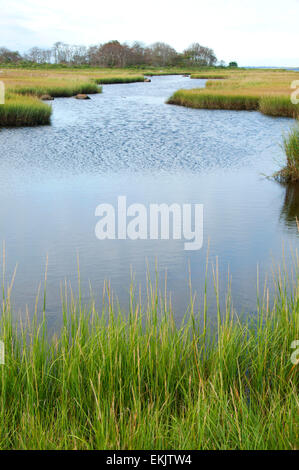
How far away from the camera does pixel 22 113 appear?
19.5 meters

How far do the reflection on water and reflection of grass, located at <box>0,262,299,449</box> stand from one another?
6.09m

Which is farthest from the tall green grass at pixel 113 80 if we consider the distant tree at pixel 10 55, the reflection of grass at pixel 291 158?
the distant tree at pixel 10 55

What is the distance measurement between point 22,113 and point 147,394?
18.0 metres

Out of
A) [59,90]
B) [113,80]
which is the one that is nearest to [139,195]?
[59,90]

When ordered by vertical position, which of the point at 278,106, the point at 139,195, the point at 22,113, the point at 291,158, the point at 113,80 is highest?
the point at 113,80

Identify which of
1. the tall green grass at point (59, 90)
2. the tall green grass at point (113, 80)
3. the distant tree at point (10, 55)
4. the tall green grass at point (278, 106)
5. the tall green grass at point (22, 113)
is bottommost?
the tall green grass at point (22, 113)

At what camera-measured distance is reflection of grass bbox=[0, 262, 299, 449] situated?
2.63 metres

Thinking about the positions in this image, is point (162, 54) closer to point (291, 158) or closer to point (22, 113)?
point (22, 113)

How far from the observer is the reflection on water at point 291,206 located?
952 centimetres

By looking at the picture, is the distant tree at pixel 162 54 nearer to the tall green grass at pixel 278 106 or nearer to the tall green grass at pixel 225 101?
the tall green grass at pixel 225 101

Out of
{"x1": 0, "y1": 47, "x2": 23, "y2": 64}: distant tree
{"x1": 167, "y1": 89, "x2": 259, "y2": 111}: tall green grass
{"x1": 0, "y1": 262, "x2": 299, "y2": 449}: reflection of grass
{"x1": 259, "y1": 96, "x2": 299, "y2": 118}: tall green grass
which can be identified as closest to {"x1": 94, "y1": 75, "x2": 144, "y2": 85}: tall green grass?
{"x1": 167, "y1": 89, "x2": 259, "y2": 111}: tall green grass

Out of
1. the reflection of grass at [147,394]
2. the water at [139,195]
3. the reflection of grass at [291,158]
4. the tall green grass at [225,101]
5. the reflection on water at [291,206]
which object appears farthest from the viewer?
the tall green grass at [225,101]

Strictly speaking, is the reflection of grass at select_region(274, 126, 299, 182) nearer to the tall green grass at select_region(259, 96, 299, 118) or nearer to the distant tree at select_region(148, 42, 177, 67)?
the tall green grass at select_region(259, 96, 299, 118)

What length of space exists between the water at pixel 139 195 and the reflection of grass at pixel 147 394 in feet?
5.86
